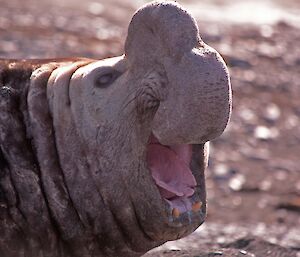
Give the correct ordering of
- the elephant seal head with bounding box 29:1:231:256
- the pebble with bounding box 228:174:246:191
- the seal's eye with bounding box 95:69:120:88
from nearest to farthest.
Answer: the elephant seal head with bounding box 29:1:231:256 → the seal's eye with bounding box 95:69:120:88 → the pebble with bounding box 228:174:246:191

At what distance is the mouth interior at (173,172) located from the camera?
149 inches

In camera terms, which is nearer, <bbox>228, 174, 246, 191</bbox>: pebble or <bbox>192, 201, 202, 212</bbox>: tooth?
<bbox>192, 201, 202, 212</bbox>: tooth

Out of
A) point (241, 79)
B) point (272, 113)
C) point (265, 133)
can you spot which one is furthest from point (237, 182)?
point (241, 79)

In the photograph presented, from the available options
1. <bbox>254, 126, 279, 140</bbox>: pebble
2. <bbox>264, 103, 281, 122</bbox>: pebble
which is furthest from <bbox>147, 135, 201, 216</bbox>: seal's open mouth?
<bbox>264, 103, 281, 122</bbox>: pebble

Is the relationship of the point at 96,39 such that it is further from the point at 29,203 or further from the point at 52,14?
the point at 29,203

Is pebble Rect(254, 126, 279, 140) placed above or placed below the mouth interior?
below

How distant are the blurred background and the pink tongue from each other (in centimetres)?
120

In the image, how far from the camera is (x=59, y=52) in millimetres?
10555

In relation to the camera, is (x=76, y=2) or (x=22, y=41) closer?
(x=22, y=41)

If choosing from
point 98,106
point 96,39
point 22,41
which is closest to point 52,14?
point 96,39

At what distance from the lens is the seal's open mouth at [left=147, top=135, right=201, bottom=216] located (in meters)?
3.79

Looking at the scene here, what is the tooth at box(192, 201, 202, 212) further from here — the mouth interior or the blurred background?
the blurred background

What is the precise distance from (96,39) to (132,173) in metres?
8.22

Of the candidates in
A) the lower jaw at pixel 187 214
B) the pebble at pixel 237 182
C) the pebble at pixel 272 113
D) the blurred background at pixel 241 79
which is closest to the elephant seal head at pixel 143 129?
the lower jaw at pixel 187 214
